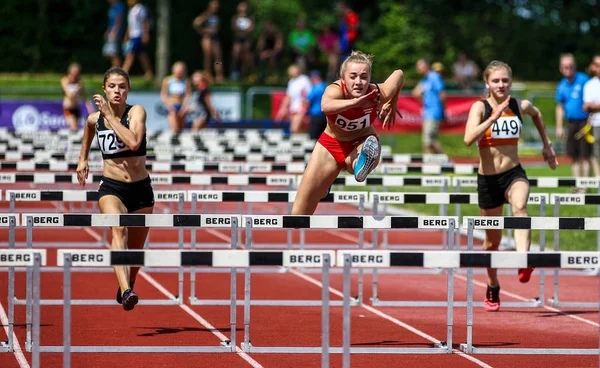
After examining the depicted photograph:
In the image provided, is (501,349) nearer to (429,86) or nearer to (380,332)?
(380,332)

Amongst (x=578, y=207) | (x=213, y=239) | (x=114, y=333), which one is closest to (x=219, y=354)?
(x=114, y=333)

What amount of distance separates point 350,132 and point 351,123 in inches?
5.5

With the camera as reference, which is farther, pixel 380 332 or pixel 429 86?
pixel 429 86

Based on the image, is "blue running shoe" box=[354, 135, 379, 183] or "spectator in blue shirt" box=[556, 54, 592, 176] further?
"spectator in blue shirt" box=[556, 54, 592, 176]

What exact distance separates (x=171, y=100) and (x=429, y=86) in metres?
5.20

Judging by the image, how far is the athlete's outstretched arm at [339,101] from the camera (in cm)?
858

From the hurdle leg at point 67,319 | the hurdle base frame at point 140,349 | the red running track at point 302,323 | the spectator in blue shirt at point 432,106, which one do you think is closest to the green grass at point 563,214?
the red running track at point 302,323

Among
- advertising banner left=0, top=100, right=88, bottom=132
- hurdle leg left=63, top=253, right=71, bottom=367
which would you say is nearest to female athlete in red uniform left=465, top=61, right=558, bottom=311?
hurdle leg left=63, top=253, right=71, bottom=367

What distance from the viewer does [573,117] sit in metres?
19.0

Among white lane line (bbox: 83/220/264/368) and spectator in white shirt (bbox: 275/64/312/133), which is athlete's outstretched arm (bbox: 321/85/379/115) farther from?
spectator in white shirt (bbox: 275/64/312/133)

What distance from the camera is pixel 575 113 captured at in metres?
19.0

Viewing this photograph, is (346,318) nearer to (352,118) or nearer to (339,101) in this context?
(339,101)

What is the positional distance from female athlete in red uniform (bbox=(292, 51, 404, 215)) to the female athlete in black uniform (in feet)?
4.04

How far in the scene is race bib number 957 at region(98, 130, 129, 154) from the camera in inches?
361
